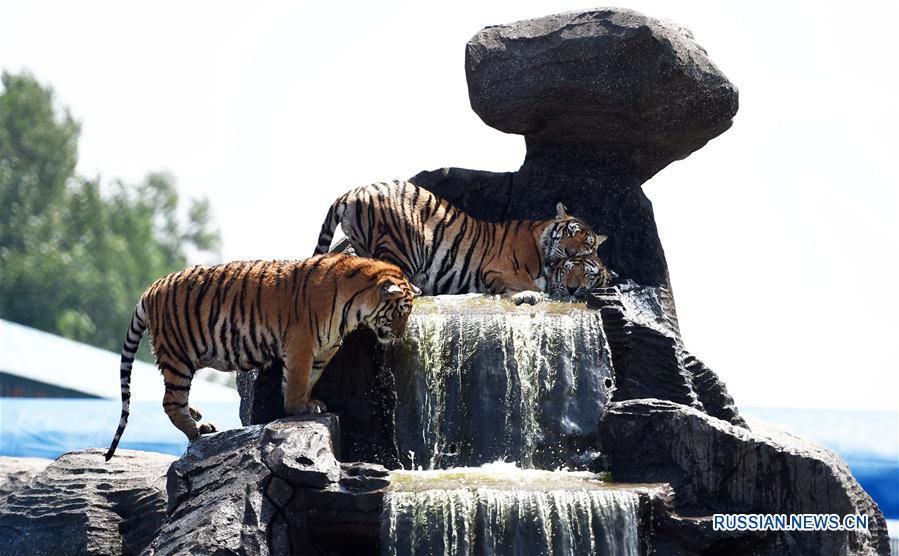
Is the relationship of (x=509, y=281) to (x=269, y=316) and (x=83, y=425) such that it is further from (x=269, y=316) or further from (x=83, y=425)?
(x=83, y=425)

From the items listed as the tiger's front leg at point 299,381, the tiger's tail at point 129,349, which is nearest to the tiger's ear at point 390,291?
the tiger's front leg at point 299,381

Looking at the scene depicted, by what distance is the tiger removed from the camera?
802cm

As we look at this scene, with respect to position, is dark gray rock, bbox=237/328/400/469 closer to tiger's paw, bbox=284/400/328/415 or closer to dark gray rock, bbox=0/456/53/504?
tiger's paw, bbox=284/400/328/415

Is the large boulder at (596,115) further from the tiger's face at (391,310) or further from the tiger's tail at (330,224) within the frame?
the tiger's face at (391,310)

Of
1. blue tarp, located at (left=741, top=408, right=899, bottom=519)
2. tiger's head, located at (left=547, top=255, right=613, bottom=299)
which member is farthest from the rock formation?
blue tarp, located at (left=741, top=408, right=899, bottom=519)

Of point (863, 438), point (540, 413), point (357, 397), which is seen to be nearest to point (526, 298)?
point (540, 413)

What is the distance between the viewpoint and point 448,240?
9.84m

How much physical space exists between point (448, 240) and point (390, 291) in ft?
5.67

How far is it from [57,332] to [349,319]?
21.8 metres

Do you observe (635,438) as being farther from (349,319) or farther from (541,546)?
(349,319)

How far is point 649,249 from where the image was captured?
33.1ft

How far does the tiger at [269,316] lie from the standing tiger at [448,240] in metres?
1.34

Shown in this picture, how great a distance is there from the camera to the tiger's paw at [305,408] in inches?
313

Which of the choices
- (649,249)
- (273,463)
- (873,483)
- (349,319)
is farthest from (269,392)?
(873,483)
